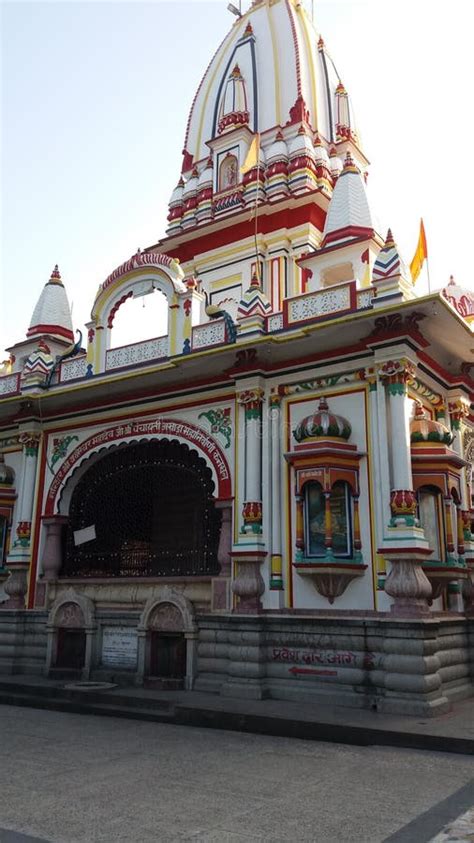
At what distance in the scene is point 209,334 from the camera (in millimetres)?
12430

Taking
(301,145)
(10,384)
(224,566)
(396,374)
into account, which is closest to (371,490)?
(396,374)

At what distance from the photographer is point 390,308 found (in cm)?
989

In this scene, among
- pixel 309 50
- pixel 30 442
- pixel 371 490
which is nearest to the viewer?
pixel 371 490

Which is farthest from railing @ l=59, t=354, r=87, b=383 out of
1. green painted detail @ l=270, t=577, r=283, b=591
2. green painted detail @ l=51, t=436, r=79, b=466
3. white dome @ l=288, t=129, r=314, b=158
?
white dome @ l=288, t=129, r=314, b=158

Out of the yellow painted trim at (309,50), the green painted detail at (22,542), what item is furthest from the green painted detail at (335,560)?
the yellow painted trim at (309,50)

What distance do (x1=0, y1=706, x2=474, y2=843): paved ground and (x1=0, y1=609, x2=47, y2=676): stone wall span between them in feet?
15.5

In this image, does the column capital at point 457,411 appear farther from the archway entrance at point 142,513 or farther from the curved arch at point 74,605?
the curved arch at point 74,605

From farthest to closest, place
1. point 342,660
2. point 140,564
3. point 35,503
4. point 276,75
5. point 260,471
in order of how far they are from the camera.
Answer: point 276,75 → point 35,503 → point 140,564 → point 260,471 → point 342,660

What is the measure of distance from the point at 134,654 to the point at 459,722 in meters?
5.89

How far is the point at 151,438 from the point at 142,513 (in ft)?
8.90

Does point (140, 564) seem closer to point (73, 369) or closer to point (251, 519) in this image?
point (251, 519)

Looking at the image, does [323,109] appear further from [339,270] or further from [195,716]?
[195,716]

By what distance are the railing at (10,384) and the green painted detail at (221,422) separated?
515 centimetres

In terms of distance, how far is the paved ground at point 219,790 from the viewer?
4898mm
